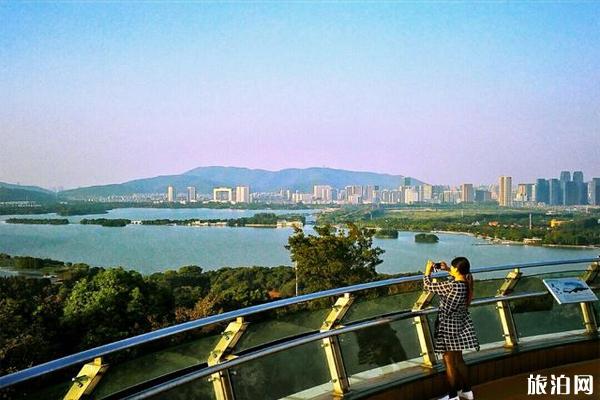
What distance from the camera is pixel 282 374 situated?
2.67m

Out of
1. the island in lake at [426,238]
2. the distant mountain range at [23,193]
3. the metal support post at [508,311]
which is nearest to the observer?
the metal support post at [508,311]

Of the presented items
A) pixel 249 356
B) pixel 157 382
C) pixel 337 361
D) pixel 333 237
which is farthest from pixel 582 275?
pixel 333 237

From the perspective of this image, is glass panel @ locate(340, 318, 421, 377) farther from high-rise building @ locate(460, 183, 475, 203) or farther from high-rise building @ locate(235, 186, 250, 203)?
high-rise building @ locate(235, 186, 250, 203)

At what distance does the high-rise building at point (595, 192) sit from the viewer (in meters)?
45.0

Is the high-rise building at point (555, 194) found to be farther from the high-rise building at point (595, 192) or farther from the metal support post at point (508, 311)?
the metal support post at point (508, 311)

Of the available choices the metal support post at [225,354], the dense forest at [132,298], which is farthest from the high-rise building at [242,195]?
the metal support post at [225,354]

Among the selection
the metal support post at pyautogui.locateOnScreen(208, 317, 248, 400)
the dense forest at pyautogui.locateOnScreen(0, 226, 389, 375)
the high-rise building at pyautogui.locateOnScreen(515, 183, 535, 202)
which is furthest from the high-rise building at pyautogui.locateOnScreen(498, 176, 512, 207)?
the metal support post at pyautogui.locateOnScreen(208, 317, 248, 400)

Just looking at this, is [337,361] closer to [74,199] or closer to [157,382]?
[157,382]

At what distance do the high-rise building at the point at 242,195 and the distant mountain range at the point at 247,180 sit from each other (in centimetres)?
803

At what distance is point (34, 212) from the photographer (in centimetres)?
8638

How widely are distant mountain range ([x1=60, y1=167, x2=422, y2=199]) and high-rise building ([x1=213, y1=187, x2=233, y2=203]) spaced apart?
636 cm

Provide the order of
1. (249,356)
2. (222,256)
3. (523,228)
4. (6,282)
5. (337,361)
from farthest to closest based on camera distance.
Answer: (222,256) → (523,228) → (6,282) → (337,361) → (249,356)

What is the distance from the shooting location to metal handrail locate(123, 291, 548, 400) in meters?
2.06

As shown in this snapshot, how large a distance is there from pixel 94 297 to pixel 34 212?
6106cm
